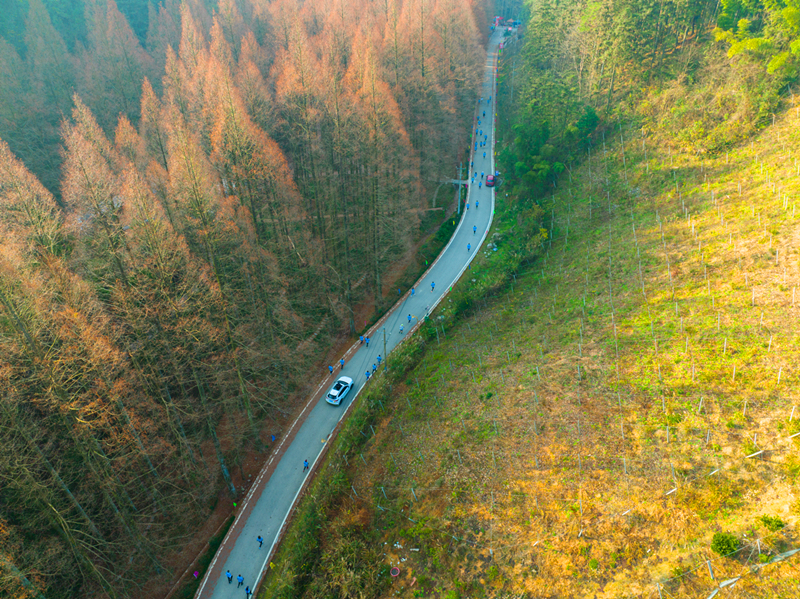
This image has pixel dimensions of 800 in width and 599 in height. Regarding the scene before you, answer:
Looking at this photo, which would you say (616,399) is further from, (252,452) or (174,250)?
(174,250)

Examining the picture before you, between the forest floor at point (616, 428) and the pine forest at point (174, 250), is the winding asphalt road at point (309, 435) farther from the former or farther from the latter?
the forest floor at point (616, 428)

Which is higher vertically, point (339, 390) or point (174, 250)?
point (174, 250)

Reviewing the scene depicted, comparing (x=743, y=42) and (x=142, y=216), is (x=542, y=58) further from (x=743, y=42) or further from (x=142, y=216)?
(x=142, y=216)

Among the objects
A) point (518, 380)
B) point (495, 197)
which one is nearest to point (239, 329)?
point (518, 380)

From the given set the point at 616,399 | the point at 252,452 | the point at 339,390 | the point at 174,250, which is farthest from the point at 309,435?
the point at 616,399

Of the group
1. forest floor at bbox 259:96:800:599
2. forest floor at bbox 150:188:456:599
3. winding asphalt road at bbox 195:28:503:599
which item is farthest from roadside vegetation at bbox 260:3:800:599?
forest floor at bbox 150:188:456:599

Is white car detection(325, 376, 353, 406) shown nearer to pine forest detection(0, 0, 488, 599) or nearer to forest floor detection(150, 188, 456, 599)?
forest floor detection(150, 188, 456, 599)
